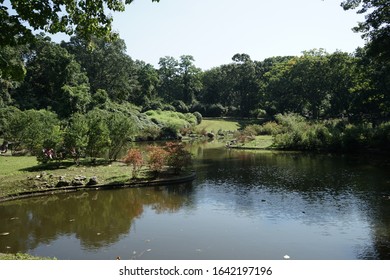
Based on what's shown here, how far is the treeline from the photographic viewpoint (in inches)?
1118

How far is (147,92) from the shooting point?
79125mm

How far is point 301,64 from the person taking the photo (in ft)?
210

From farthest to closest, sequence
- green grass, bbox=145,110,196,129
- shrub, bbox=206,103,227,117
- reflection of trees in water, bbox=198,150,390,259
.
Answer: shrub, bbox=206,103,227,117
green grass, bbox=145,110,196,129
reflection of trees in water, bbox=198,150,390,259

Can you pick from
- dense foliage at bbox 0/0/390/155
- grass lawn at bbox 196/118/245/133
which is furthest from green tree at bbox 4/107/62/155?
grass lawn at bbox 196/118/245/133

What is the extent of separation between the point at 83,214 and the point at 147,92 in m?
65.4

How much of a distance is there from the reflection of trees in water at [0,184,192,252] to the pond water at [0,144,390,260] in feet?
0.14

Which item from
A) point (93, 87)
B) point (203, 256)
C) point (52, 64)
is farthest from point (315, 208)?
point (93, 87)

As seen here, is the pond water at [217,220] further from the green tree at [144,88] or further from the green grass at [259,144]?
the green tree at [144,88]

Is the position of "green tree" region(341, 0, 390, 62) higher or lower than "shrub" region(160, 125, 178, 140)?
higher

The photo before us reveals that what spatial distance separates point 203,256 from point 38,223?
25.0ft

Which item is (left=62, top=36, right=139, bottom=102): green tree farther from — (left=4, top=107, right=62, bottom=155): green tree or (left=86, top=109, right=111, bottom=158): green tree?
(left=86, top=109, right=111, bottom=158): green tree
